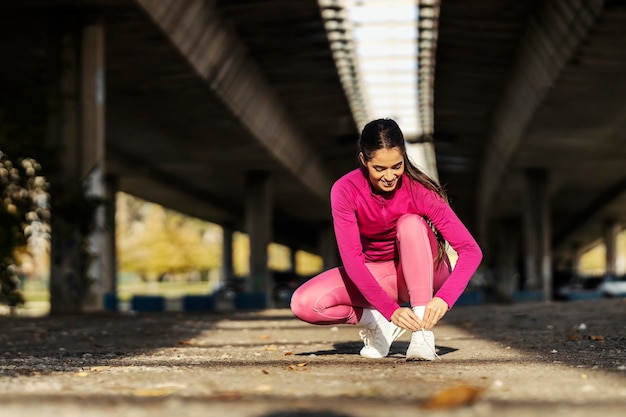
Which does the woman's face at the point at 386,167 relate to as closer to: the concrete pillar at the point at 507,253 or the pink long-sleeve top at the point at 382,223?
the pink long-sleeve top at the point at 382,223

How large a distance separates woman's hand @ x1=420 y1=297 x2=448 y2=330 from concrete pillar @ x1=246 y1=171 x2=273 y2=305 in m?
38.3

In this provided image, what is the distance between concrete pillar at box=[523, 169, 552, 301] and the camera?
147 ft

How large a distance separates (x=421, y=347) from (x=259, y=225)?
40.0 metres

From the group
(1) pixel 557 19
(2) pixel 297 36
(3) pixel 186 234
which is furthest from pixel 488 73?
(3) pixel 186 234

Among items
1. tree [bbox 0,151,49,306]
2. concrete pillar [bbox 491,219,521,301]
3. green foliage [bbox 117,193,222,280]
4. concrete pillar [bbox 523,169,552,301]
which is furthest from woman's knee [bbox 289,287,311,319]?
green foliage [bbox 117,193,222,280]

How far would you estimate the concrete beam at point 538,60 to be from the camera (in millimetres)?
21463

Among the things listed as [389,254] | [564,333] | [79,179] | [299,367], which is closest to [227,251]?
[79,179]

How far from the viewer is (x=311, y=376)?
5891 mm

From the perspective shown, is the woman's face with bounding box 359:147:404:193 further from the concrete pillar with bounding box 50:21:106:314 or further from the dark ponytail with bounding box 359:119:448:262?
the concrete pillar with bounding box 50:21:106:314

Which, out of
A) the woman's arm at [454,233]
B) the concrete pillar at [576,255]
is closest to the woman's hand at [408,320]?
the woman's arm at [454,233]

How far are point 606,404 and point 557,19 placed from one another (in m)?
19.3

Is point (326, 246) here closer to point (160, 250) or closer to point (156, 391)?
point (160, 250)

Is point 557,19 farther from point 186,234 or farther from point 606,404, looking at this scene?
point 186,234

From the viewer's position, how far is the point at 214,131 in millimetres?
34938
